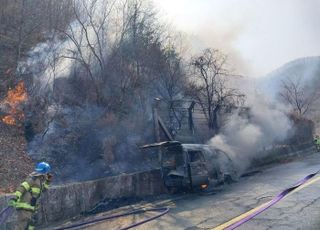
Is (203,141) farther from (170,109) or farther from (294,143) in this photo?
(294,143)

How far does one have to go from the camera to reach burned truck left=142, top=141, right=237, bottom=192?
13.2 meters

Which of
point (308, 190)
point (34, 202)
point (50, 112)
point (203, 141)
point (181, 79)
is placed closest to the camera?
point (34, 202)

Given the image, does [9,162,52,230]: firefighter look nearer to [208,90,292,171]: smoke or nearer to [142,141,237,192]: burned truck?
[142,141,237,192]: burned truck

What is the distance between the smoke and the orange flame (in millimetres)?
9561

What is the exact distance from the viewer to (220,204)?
1045 cm

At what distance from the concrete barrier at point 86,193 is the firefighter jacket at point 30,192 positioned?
4.34 feet

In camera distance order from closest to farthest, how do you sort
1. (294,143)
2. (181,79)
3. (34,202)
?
(34,202), (181,79), (294,143)

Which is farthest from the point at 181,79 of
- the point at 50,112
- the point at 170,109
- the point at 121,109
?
the point at 50,112

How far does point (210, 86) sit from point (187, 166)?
40.3 ft

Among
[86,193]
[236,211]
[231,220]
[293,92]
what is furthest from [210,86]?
[293,92]

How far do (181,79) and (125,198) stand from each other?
12632mm

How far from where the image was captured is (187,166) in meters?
13.2

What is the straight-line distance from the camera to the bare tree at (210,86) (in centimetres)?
2394

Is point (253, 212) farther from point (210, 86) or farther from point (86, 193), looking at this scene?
point (210, 86)
